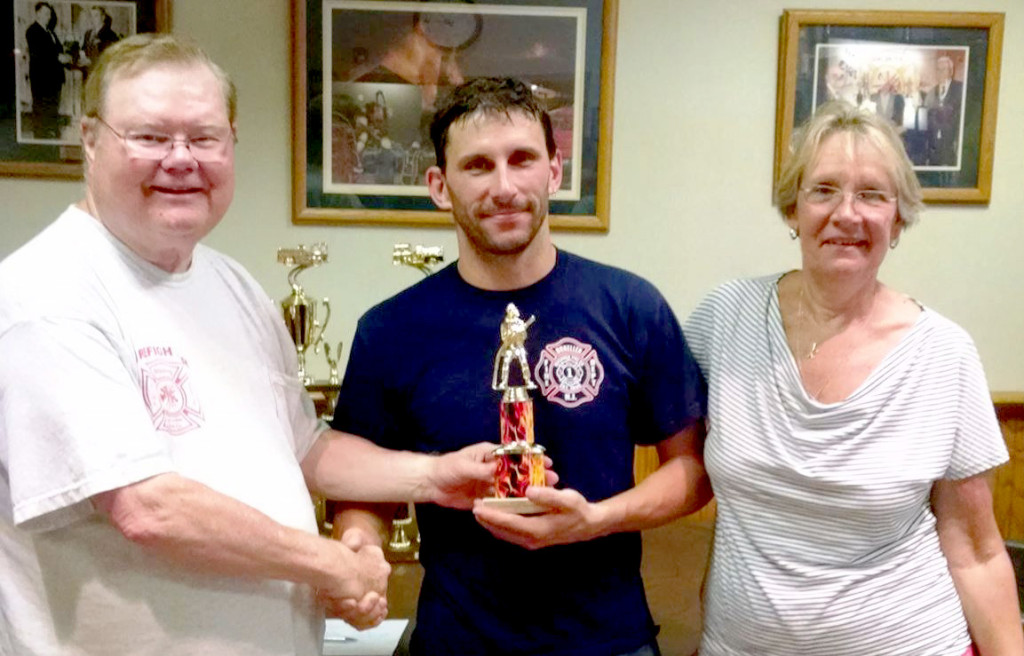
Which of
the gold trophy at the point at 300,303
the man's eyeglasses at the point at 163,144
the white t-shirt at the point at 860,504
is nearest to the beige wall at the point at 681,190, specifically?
the gold trophy at the point at 300,303

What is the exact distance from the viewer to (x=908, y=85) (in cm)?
271

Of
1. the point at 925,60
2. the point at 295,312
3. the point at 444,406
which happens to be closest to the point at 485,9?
the point at 295,312

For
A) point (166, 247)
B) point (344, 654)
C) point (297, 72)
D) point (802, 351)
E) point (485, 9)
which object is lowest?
point (344, 654)

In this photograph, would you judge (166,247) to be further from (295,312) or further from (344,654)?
(295,312)

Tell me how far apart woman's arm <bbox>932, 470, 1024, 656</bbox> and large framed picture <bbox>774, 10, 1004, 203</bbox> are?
157cm

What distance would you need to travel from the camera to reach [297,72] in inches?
103

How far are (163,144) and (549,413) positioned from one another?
69 centimetres

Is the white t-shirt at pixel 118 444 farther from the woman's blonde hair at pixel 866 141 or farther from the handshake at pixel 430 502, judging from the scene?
the woman's blonde hair at pixel 866 141

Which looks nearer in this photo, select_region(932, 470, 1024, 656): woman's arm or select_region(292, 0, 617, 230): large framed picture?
select_region(932, 470, 1024, 656): woman's arm

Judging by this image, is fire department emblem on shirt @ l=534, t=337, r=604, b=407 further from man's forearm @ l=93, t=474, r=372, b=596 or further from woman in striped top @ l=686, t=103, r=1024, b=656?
man's forearm @ l=93, t=474, r=372, b=596

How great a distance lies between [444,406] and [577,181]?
145 cm

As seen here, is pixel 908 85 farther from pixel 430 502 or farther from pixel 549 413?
pixel 430 502

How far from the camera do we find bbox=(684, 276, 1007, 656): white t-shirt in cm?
134

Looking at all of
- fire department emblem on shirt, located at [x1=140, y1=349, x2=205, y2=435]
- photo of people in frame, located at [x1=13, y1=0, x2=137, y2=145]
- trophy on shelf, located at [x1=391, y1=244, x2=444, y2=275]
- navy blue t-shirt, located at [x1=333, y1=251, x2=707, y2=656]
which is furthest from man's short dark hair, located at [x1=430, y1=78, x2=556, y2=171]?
photo of people in frame, located at [x1=13, y1=0, x2=137, y2=145]
